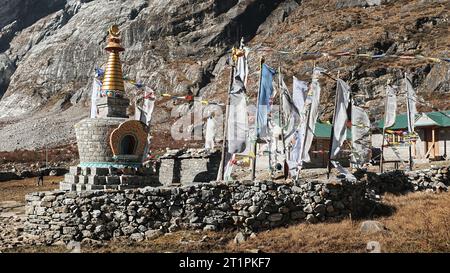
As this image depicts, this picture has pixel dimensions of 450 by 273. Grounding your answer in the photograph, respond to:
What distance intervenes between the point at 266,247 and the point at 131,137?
1209 centimetres

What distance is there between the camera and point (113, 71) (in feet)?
79.4

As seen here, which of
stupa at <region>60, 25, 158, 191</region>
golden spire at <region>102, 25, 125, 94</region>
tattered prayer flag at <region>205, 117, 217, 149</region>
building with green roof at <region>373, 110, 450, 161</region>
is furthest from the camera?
building with green roof at <region>373, 110, 450, 161</region>

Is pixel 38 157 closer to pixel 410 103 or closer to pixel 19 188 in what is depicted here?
pixel 19 188

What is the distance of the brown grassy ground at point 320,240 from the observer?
39.3 feet

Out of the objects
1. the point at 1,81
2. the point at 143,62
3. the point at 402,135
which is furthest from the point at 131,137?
the point at 1,81

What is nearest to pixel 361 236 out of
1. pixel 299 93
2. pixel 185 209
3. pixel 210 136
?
pixel 185 209

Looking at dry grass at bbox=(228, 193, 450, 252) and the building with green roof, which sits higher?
the building with green roof

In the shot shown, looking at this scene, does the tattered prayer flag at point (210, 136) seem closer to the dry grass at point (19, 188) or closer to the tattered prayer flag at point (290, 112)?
the dry grass at point (19, 188)

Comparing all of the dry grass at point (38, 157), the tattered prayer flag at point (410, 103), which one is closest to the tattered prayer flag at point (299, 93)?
the tattered prayer flag at point (410, 103)

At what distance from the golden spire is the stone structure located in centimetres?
885

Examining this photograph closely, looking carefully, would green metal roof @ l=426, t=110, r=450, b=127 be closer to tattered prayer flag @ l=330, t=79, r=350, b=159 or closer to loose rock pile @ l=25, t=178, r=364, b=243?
tattered prayer flag @ l=330, t=79, r=350, b=159

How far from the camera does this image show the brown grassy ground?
11977 mm

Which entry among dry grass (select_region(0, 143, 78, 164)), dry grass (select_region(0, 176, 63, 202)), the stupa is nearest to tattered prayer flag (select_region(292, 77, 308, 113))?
the stupa
